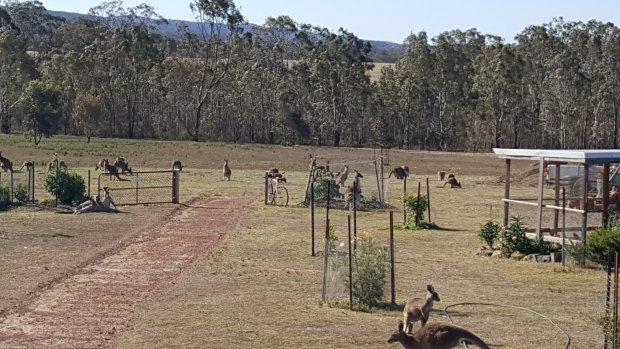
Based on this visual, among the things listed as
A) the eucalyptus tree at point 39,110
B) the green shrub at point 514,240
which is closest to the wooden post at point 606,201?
the green shrub at point 514,240

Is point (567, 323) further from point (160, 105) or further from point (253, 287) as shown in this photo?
point (160, 105)

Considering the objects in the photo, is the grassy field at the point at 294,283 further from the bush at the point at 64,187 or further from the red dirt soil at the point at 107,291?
the bush at the point at 64,187

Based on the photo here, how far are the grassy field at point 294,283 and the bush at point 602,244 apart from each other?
1.70 ft

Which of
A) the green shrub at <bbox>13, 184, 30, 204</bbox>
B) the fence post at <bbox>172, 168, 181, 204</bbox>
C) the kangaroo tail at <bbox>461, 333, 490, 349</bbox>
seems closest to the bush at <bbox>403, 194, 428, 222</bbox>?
the fence post at <bbox>172, 168, 181, 204</bbox>

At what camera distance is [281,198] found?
3938cm

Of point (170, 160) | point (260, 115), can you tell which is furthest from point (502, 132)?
point (170, 160)

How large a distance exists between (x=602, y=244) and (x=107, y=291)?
10.3 meters

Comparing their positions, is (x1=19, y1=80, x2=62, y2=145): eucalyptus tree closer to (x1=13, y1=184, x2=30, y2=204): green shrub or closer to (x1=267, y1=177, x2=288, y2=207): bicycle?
(x1=267, y1=177, x2=288, y2=207): bicycle

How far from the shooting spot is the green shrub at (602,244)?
2128 centimetres

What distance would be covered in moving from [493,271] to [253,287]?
5.69 m

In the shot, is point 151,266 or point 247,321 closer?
point 247,321

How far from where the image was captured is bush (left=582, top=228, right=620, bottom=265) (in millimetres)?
21281

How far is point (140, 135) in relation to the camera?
8850cm

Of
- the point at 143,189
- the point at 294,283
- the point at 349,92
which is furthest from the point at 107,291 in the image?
the point at 349,92
